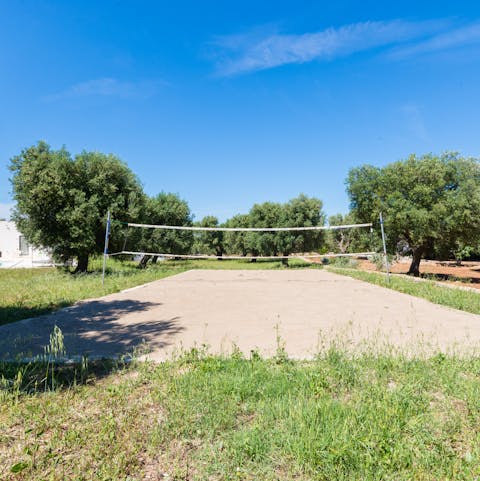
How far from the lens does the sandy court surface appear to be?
4.21 metres

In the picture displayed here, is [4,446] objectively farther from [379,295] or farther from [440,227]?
[440,227]

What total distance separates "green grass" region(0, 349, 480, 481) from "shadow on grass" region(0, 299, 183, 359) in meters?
1.07

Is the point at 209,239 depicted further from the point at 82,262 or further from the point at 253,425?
the point at 253,425

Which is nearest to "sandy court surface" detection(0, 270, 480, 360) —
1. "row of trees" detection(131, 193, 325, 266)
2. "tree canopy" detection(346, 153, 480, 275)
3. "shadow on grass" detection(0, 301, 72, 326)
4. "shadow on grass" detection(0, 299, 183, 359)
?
"shadow on grass" detection(0, 299, 183, 359)

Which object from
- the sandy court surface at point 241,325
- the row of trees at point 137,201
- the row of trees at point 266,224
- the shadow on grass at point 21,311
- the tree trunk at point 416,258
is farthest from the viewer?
the row of trees at point 266,224

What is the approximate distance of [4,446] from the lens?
2.12m

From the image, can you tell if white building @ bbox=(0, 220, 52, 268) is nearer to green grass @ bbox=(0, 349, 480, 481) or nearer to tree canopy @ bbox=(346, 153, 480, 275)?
tree canopy @ bbox=(346, 153, 480, 275)

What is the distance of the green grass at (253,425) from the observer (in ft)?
6.23

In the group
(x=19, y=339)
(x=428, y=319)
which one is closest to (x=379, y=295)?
(x=428, y=319)

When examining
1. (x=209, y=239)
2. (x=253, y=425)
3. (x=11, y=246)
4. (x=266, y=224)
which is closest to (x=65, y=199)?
(x=253, y=425)

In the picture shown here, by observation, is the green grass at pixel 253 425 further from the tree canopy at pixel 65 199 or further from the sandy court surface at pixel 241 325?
the tree canopy at pixel 65 199

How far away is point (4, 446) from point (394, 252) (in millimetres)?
17589

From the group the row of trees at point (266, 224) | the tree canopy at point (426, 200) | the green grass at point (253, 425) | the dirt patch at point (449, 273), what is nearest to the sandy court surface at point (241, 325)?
the green grass at point (253, 425)

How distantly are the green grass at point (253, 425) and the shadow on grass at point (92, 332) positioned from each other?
1074 millimetres
